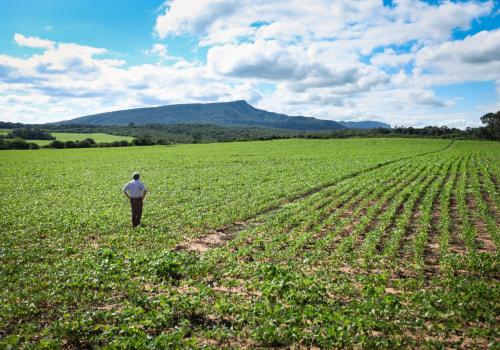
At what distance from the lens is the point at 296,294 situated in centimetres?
722

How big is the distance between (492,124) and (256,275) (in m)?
153

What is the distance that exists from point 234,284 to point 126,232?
7.86 meters

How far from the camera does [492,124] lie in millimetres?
119125

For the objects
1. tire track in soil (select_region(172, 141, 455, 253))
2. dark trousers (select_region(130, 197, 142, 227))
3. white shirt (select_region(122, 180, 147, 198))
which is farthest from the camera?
dark trousers (select_region(130, 197, 142, 227))

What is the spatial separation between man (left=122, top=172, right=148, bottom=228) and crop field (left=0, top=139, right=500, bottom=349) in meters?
0.76

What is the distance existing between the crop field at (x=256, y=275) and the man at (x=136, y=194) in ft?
2.50

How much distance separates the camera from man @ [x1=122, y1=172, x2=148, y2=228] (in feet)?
45.2

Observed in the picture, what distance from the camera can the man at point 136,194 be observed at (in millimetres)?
13789

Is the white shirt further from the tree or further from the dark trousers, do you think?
the tree

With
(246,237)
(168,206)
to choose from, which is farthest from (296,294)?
(168,206)

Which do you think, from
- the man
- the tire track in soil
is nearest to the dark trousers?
the man

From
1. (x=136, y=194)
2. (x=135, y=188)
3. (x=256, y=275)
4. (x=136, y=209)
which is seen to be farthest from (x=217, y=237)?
(x=256, y=275)

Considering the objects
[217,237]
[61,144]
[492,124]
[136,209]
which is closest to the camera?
[217,237]

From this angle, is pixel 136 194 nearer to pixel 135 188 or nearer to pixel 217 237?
pixel 135 188
